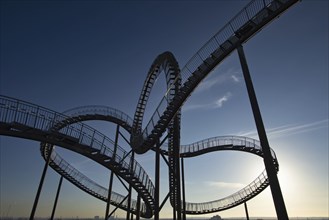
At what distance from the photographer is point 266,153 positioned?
613 cm

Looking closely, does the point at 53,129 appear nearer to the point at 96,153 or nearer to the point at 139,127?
the point at 96,153

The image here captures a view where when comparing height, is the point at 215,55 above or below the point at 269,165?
above

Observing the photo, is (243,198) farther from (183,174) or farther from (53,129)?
(53,129)

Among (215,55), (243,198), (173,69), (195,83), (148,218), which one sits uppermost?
(173,69)

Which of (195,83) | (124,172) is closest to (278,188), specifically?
(195,83)

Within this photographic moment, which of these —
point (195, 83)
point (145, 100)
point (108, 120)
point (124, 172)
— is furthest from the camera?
point (108, 120)

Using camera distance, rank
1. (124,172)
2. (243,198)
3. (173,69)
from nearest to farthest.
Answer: (124,172) < (173,69) < (243,198)

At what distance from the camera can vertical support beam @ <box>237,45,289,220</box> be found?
565 centimetres

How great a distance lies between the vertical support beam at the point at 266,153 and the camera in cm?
565

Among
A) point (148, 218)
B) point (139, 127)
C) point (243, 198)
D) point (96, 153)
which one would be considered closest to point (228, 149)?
point (243, 198)

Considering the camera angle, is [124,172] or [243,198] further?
[243,198]

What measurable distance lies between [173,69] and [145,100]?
13.5 ft

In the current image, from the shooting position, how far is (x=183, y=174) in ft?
58.6

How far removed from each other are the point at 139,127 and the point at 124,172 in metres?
6.11
